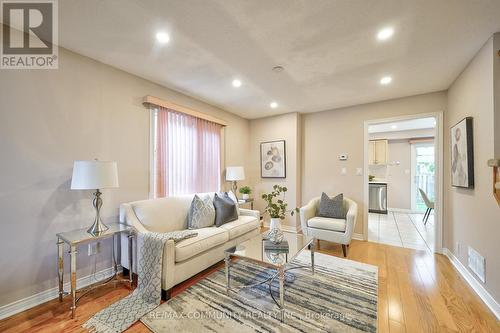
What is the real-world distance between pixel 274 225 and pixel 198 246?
0.86 meters

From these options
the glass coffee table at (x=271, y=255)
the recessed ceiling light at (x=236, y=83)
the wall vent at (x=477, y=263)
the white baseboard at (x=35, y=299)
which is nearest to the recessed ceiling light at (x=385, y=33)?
the recessed ceiling light at (x=236, y=83)

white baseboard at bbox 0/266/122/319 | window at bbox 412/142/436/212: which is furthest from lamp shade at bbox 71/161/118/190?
window at bbox 412/142/436/212

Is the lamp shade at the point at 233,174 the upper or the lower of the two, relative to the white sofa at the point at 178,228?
upper

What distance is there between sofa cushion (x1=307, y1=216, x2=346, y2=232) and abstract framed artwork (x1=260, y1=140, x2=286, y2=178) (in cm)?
130

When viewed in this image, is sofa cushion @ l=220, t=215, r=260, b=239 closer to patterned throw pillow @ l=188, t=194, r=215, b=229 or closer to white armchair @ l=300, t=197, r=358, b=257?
patterned throw pillow @ l=188, t=194, r=215, b=229

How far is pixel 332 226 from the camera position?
3133 millimetres

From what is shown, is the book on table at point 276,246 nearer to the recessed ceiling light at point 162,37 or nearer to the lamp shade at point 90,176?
the lamp shade at point 90,176

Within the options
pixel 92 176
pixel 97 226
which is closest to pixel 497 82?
pixel 92 176

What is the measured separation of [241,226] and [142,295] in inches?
54.5

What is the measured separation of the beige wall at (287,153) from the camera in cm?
430

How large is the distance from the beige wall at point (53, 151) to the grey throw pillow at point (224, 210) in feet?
3.56

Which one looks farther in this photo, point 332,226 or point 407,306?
point 332,226

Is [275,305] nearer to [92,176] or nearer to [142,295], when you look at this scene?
[142,295]

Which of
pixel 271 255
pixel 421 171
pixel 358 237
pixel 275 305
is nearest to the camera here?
pixel 275 305
